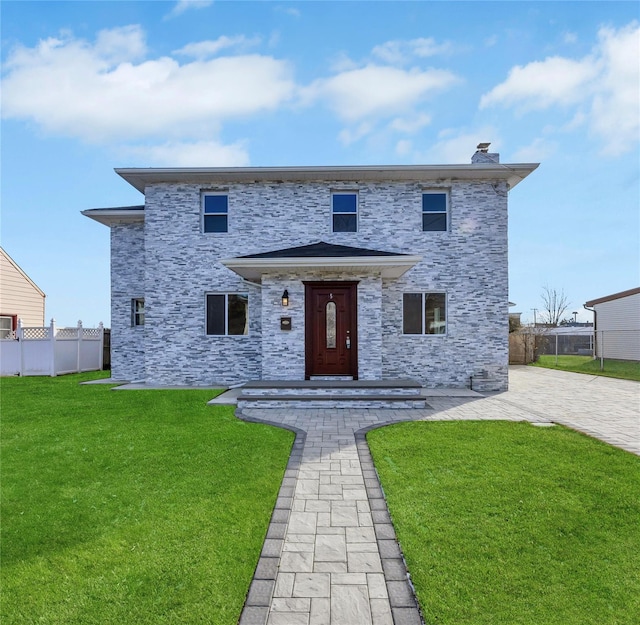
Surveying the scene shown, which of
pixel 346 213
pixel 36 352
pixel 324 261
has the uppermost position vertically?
pixel 346 213

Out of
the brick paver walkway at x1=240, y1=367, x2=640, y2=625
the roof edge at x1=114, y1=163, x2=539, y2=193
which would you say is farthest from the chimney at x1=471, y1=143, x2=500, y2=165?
the brick paver walkway at x1=240, y1=367, x2=640, y2=625

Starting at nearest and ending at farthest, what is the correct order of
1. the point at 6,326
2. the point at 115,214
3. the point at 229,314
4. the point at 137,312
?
the point at 229,314 → the point at 115,214 → the point at 137,312 → the point at 6,326

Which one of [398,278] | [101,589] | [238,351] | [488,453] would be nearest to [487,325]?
[398,278]

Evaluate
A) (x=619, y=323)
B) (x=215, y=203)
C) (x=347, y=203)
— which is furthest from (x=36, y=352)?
(x=619, y=323)

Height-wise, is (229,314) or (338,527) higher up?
(229,314)

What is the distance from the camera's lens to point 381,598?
2.55 m

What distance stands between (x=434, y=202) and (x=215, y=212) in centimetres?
708

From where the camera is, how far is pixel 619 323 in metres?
21.8

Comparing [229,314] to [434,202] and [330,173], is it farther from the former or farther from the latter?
[434,202]

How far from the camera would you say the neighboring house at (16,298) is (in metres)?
18.2

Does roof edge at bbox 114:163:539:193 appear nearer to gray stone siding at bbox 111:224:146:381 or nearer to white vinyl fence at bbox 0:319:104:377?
gray stone siding at bbox 111:224:146:381

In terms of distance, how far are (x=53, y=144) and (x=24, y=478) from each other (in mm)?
9270

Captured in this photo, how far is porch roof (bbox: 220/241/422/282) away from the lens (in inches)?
369

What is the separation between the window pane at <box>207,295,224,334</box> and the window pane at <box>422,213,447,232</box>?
6977 millimetres
